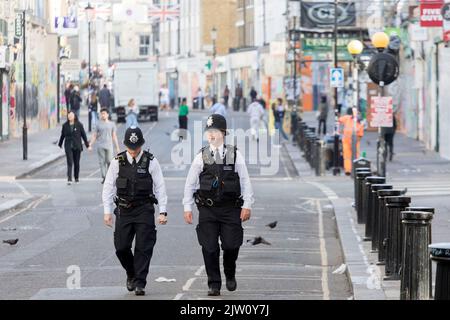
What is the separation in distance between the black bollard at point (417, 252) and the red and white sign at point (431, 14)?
2906 cm

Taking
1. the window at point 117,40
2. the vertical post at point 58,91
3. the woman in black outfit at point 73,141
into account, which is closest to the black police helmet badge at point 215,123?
the woman in black outfit at point 73,141

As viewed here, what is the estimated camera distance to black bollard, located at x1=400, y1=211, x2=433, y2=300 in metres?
12.1

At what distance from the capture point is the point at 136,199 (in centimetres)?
1453

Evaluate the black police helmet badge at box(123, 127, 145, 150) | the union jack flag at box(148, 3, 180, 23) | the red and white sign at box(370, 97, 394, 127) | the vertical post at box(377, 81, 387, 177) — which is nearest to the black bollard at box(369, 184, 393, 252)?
the black police helmet badge at box(123, 127, 145, 150)

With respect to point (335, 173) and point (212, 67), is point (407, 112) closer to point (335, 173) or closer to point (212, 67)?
point (335, 173)

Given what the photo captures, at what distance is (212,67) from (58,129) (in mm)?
45343

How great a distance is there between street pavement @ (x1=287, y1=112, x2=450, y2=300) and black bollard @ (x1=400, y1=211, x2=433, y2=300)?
1325 millimetres

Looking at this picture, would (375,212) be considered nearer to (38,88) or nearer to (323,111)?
(323,111)

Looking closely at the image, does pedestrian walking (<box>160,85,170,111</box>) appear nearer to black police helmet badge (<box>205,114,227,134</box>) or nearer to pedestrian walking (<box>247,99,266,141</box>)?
pedestrian walking (<box>247,99,266,141</box>)

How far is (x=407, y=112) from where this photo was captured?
A: 61531 mm

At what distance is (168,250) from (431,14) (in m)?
23.2

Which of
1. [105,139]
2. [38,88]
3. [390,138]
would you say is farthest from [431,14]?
[38,88]

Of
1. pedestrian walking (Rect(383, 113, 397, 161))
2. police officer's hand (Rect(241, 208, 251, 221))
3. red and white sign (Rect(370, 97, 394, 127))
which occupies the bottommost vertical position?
pedestrian walking (Rect(383, 113, 397, 161))
